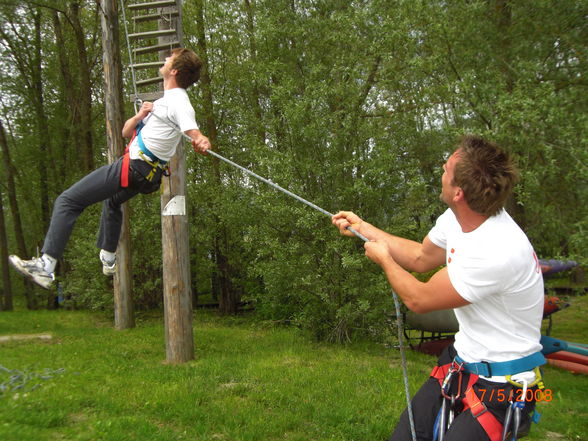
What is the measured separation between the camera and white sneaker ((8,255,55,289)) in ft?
11.9

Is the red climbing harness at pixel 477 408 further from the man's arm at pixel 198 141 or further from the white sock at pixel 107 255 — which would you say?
the white sock at pixel 107 255

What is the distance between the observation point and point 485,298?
2.17 meters

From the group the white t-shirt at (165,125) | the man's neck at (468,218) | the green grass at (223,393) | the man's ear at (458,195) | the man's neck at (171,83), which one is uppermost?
the man's neck at (171,83)

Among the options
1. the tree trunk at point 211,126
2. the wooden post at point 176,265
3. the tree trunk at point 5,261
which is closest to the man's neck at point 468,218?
the wooden post at point 176,265

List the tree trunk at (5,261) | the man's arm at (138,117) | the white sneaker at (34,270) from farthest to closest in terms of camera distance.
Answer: the tree trunk at (5,261) < the man's arm at (138,117) < the white sneaker at (34,270)

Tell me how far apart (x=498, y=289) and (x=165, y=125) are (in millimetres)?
2891

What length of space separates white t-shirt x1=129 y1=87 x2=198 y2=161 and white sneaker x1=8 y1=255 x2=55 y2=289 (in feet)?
3.58

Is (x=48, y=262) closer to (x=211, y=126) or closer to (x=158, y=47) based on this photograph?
(x=158, y=47)

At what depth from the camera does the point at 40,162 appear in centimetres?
1748

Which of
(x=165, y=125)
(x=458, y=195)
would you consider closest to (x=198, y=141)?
(x=165, y=125)

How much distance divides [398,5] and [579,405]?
6172mm

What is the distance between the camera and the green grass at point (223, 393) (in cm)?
402

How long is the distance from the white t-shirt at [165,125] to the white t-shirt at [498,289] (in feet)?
8.03

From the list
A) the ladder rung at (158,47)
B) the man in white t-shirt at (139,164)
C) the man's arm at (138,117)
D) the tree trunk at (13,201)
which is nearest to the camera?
the man in white t-shirt at (139,164)
